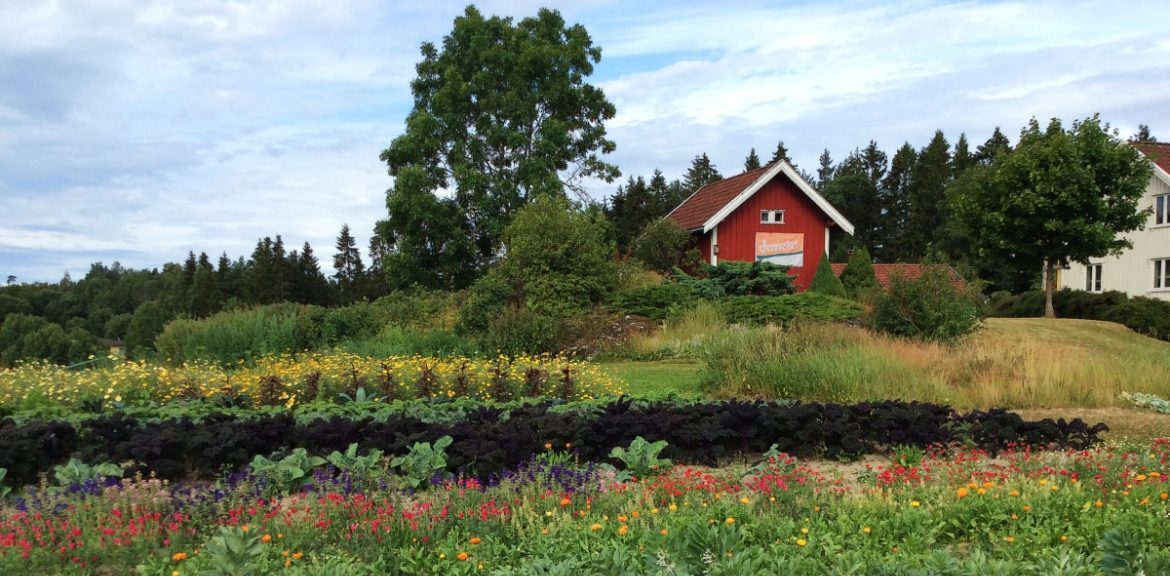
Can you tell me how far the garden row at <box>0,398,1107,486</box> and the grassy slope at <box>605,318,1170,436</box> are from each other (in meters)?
1.91

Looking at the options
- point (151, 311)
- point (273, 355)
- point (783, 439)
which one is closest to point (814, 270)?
point (273, 355)

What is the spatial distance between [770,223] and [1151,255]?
46.7 ft

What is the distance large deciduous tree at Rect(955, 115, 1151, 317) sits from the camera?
73.3ft

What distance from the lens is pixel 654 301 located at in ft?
54.4

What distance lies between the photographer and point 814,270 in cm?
2817

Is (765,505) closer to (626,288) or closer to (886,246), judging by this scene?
(626,288)

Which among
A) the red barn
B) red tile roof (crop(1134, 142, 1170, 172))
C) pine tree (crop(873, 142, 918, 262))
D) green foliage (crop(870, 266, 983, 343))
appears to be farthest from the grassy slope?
pine tree (crop(873, 142, 918, 262))

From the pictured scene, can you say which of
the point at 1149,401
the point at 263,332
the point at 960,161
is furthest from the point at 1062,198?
the point at 960,161

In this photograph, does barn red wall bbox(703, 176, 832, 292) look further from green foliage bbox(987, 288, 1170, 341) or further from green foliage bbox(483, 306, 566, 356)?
green foliage bbox(483, 306, 566, 356)

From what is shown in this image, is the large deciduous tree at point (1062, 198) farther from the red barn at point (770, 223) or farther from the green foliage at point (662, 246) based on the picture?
the green foliage at point (662, 246)

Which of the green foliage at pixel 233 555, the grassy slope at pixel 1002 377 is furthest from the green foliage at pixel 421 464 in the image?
the grassy slope at pixel 1002 377

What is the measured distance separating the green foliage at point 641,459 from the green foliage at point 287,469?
6.02 feet

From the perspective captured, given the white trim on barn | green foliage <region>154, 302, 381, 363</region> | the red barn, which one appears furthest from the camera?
the red barn

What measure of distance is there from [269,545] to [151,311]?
167ft
